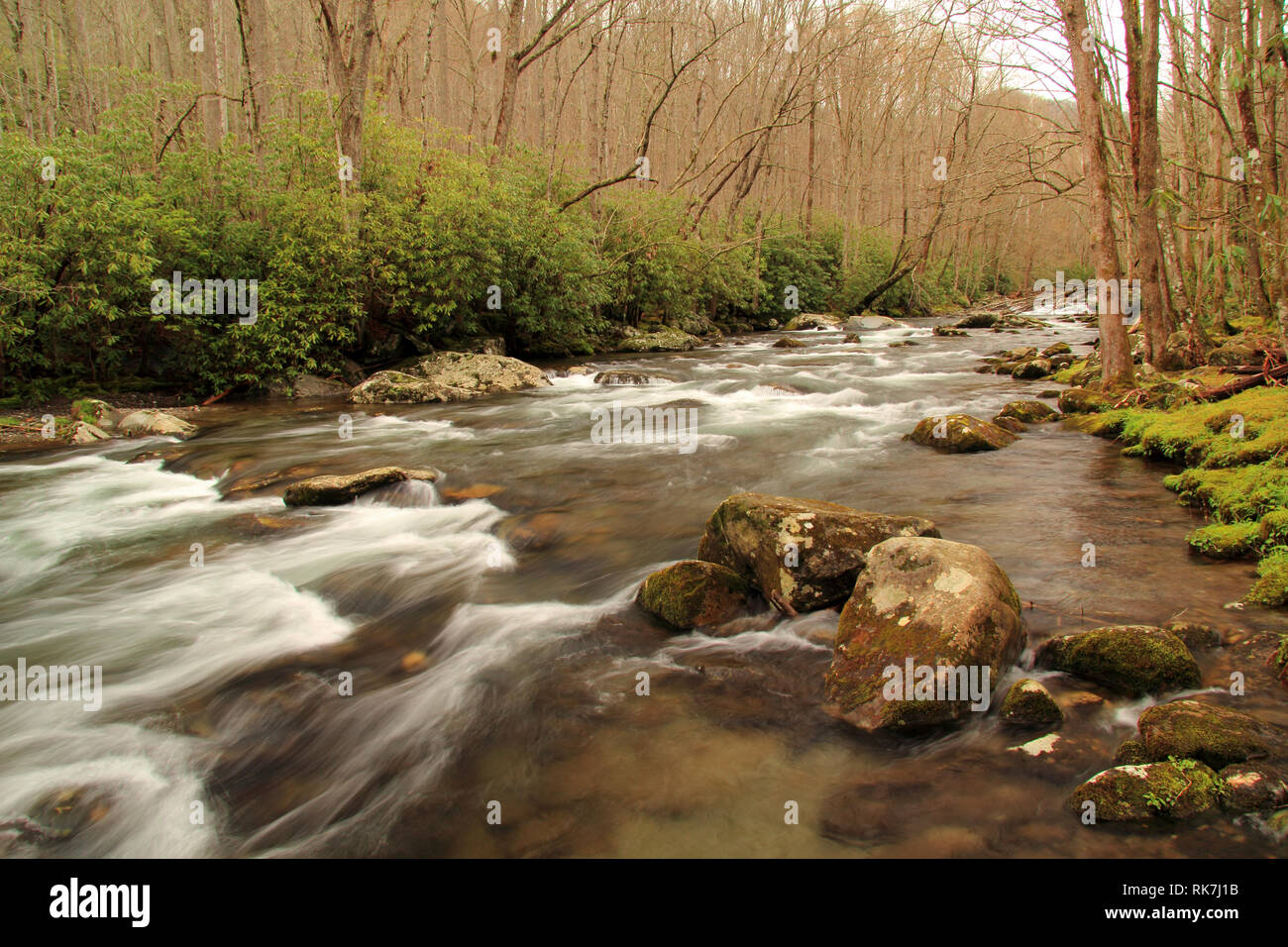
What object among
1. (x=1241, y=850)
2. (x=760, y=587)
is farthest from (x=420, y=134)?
(x=1241, y=850)

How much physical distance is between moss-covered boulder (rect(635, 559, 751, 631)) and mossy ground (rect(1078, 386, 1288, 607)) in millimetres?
3132

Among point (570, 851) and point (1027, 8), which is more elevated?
point (1027, 8)

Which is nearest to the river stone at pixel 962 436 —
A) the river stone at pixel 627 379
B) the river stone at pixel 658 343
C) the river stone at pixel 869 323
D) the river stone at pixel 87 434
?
the river stone at pixel 627 379

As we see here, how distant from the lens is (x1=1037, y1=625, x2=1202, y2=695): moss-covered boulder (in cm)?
362

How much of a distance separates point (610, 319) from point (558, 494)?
48.3 ft

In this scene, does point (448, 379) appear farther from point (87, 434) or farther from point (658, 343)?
point (658, 343)

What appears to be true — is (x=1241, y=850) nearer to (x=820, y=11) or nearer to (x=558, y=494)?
(x=558, y=494)

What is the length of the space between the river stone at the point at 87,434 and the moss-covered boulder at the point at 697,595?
9526mm

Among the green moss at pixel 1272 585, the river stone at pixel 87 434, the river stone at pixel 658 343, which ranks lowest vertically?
the green moss at pixel 1272 585

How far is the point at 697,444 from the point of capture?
402 inches

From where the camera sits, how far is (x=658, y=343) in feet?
69.4

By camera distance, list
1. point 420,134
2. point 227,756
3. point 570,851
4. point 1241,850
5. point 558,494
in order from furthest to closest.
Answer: point 420,134 → point 558,494 → point 227,756 → point 570,851 → point 1241,850

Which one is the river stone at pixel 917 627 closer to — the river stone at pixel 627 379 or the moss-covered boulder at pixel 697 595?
the moss-covered boulder at pixel 697 595

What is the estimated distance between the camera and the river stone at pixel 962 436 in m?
8.88
